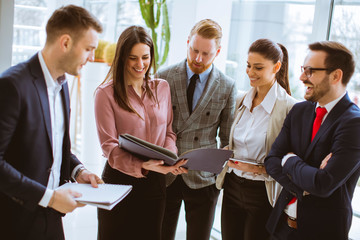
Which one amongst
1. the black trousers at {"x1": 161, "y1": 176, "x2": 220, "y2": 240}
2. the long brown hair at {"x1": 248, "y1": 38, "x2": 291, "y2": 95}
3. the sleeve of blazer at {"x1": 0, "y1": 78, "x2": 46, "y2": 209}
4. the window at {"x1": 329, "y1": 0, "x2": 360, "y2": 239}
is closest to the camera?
the sleeve of blazer at {"x1": 0, "y1": 78, "x2": 46, "y2": 209}

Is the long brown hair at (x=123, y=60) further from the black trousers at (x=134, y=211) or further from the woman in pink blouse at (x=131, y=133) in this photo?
the black trousers at (x=134, y=211)

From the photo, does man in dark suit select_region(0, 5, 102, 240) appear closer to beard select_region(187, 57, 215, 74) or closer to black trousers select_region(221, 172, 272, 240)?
beard select_region(187, 57, 215, 74)

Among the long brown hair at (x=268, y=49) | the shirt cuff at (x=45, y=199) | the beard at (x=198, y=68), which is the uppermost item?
the long brown hair at (x=268, y=49)

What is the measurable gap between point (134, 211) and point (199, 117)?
2.38ft

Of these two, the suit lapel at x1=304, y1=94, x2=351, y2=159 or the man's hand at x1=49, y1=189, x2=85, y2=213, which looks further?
the suit lapel at x1=304, y1=94, x2=351, y2=159

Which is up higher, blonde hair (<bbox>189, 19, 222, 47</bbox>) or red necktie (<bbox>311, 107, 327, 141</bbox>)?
blonde hair (<bbox>189, 19, 222, 47</bbox>)

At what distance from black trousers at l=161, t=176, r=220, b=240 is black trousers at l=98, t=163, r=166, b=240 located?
28 cm

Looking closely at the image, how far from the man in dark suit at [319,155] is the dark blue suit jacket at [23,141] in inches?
47.0

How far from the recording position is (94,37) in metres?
1.63

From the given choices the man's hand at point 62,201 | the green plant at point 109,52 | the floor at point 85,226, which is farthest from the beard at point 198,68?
the green plant at point 109,52

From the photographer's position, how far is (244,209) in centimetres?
230

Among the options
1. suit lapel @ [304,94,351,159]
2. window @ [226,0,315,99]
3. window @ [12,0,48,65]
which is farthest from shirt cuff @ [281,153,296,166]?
window @ [12,0,48,65]

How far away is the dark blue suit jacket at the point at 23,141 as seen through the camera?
55.4 inches

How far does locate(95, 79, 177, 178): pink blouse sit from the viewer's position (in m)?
2.08
